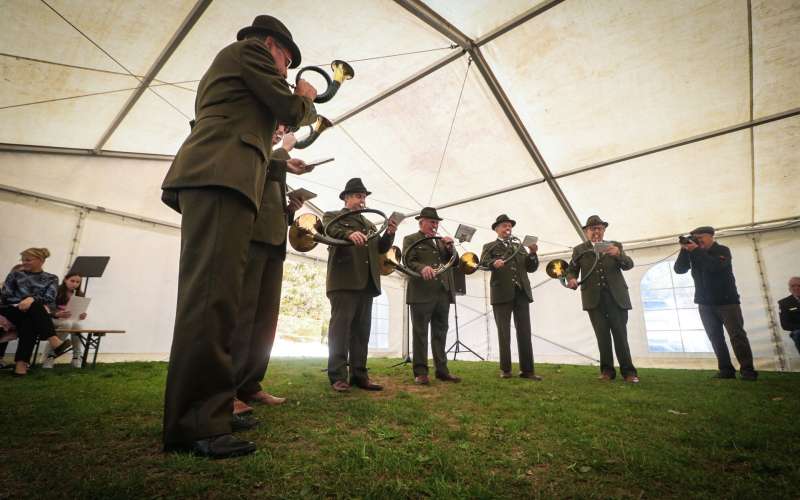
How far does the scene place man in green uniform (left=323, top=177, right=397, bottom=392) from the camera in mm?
3936

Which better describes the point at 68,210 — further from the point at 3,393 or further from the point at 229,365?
the point at 229,365

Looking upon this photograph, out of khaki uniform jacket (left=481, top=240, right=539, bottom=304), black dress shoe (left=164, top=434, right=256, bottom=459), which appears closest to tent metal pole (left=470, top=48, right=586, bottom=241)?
khaki uniform jacket (left=481, top=240, right=539, bottom=304)

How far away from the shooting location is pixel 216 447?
63.7 inches

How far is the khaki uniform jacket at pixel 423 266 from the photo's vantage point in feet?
16.8

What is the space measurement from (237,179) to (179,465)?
54.5 inches

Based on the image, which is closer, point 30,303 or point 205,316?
point 205,316

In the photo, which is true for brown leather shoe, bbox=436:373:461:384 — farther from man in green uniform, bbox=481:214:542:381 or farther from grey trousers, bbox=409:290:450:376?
man in green uniform, bbox=481:214:542:381

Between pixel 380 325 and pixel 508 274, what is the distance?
8.96m

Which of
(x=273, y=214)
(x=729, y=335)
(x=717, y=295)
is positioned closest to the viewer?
(x=273, y=214)

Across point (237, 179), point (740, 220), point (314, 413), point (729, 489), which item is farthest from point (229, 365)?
point (740, 220)

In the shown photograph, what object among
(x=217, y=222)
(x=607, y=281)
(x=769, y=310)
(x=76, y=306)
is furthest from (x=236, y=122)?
(x=769, y=310)

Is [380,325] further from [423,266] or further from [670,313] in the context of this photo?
[670,313]

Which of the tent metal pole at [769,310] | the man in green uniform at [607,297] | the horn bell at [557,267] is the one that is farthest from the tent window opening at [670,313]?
the man in green uniform at [607,297]

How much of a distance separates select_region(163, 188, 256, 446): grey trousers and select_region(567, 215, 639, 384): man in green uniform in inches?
219
